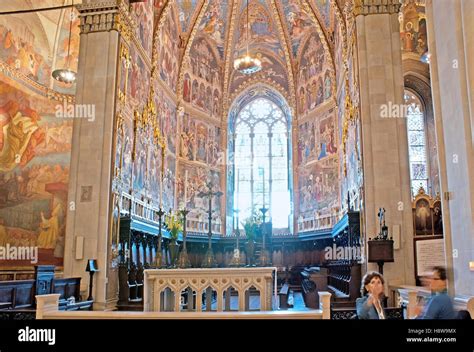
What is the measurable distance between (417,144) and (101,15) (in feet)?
47.7

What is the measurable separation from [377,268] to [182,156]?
559 inches

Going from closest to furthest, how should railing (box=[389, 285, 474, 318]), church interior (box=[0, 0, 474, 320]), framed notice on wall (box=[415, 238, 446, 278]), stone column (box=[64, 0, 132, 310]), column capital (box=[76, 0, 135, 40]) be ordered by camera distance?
railing (box=[389, 285, 474, 318]) → church interior (box=[0, 0, 474, 320]) → framed notice on wall (box=[415, 238, 446, 278]) → stone column (box=[64, 0, 132, 310]) → column capital (box=[76, 0, 135, 40])

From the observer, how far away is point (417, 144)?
2158cm

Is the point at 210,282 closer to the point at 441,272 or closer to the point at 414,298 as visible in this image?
the point at 414,298

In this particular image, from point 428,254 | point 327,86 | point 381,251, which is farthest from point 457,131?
point 327,86

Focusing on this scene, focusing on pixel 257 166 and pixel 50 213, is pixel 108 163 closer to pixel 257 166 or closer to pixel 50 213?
pixel 50 213

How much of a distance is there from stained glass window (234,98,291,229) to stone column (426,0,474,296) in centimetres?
1830

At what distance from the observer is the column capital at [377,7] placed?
14.7 m

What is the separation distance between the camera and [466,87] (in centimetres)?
837

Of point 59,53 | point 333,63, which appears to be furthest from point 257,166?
point 59,53

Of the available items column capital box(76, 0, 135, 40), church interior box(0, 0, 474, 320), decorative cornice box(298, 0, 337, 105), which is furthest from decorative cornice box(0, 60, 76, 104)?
decorative cornice box(298, 0, 337, 105)

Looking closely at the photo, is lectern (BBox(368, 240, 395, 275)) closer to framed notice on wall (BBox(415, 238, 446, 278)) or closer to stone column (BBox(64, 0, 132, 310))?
framed notice on wall (BBox(415, 238, 446, 278))

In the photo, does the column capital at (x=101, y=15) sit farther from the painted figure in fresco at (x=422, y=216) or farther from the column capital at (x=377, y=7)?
the painted figure in fresco at (x=422, y=216)

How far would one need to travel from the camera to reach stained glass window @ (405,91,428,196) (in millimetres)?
21188
